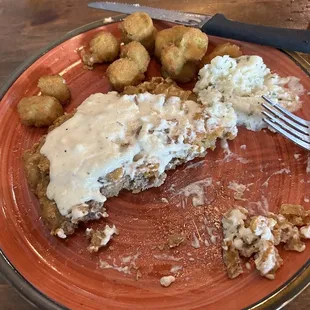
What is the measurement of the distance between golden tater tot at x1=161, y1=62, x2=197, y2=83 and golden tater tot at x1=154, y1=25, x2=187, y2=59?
10 cm

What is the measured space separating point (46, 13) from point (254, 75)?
124 cm

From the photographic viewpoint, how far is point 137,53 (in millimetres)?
1822

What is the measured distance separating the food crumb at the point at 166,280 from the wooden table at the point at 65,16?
4.22 feet

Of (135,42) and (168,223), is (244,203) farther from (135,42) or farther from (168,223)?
(135,42)

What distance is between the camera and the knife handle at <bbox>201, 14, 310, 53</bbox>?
177cm

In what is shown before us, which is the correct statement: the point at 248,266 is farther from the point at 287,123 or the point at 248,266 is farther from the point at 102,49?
the point at 102,49

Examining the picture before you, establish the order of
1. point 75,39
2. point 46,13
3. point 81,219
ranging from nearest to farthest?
point 81,219 → point 75,39 → point 46,13

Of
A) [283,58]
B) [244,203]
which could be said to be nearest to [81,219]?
[244,203]

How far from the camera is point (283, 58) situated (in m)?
1.82

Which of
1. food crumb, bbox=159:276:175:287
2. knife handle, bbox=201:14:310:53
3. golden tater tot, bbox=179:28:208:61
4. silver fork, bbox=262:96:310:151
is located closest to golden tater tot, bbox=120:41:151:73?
golden tater tot, bbox=179:28:208:61

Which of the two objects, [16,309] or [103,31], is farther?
[103,31]

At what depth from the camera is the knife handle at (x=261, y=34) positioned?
1.77m

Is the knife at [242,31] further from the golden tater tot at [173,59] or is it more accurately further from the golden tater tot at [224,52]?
the golden tater tot at [173,59]

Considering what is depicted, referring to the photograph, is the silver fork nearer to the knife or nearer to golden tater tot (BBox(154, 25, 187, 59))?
the knife
